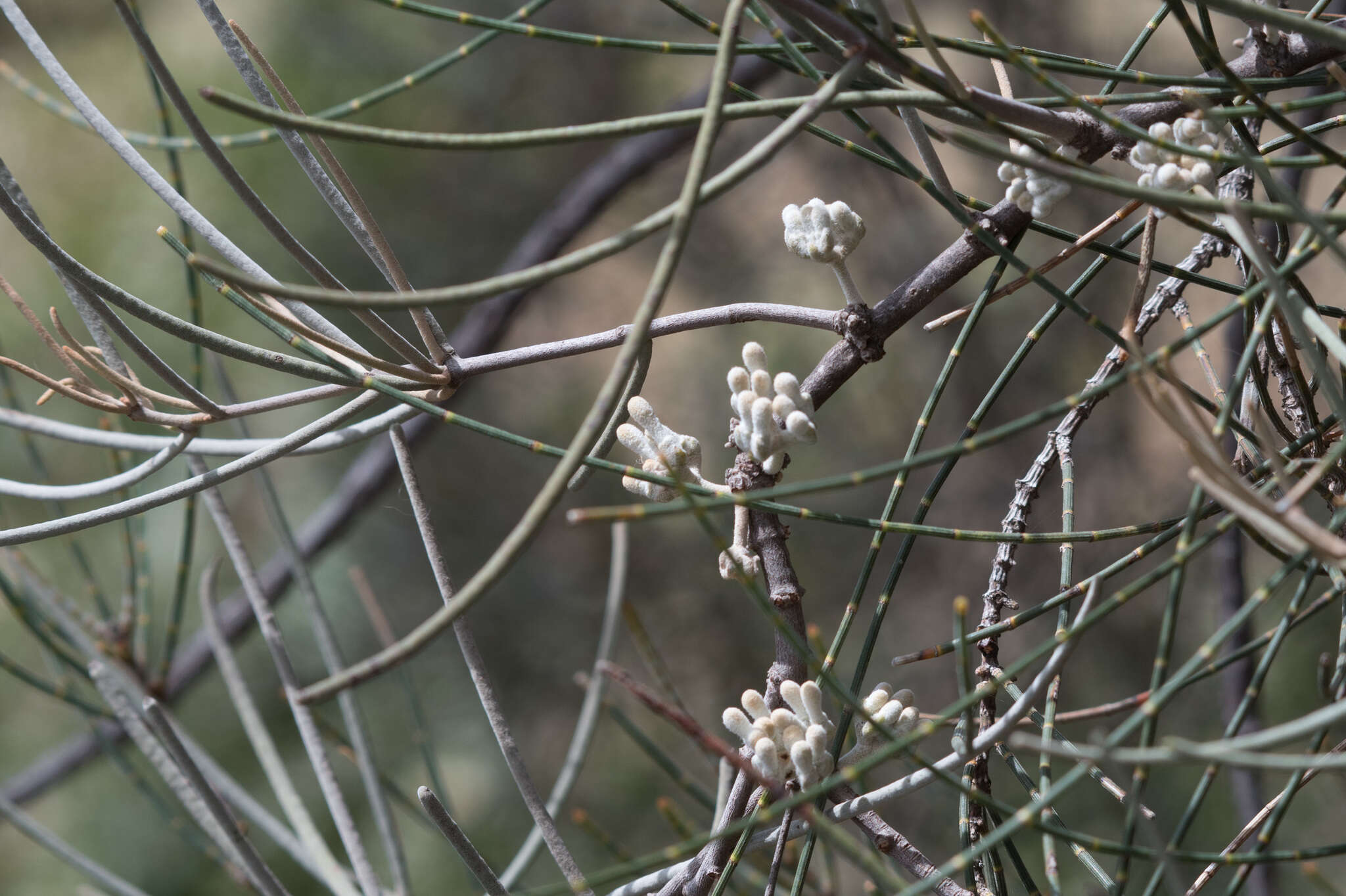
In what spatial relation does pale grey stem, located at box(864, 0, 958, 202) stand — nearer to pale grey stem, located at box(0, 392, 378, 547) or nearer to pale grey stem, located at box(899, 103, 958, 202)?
pale grey stem, located at box(899, 103, 958, 202)

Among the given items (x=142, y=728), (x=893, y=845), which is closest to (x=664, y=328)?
(x=893, y=845)

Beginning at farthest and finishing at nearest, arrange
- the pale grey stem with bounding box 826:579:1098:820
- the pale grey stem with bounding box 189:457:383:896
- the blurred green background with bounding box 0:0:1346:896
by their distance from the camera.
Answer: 1. the blurred green background with bounding box 0:0:1346:896
2. the pale grey stem with bounding box 189:457:383:896
3. the pale grey stem with bounding box 826:579:1098:820

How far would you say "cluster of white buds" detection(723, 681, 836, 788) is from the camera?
0.19m

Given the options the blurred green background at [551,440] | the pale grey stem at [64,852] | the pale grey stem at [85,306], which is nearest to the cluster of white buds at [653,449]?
the pale grey stem at [85,306]

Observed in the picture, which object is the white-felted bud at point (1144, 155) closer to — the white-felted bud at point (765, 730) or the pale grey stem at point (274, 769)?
the white-felted bud at point (765, 730)

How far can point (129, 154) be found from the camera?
193 mm

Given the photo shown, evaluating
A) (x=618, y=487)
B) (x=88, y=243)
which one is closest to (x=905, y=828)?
(x=618, y=487)

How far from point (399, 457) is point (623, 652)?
90 centimetres

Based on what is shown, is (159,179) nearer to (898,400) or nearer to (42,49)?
(42,49)

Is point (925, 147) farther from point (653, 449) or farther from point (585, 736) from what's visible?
point (585, 736)

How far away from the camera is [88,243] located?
0.94 metres

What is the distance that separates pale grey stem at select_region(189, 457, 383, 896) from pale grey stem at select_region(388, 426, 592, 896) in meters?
0.06

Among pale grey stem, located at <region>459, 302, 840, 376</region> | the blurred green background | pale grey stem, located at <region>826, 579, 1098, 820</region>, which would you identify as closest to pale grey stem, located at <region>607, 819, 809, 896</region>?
pale grey stem, located at <region>826, 579, 1098, 820</region>

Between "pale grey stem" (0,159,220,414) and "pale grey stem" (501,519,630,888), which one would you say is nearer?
"pale grey stem" (0,159,220,414)
